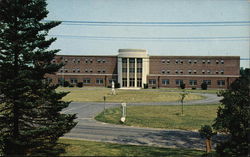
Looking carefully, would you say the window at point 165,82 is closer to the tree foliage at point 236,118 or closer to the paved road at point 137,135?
the paved road at point 137,135

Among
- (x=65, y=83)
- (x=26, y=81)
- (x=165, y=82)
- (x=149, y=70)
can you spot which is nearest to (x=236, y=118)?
(x=26, y=81)

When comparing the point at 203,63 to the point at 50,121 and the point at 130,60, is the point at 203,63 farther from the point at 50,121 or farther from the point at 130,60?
the point at 50,121

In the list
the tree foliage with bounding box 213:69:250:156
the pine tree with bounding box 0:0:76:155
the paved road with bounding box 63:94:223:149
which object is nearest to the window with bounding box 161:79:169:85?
the paved road with bounding box 63:94:223:149

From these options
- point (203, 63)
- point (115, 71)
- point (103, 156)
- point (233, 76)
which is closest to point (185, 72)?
point (203, 63)

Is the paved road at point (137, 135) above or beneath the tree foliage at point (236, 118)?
beneath

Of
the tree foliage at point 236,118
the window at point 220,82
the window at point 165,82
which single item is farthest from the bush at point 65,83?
the tree foliage at point 236,118

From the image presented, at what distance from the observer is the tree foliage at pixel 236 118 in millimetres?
9492

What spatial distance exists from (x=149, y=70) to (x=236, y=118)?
59.6 m

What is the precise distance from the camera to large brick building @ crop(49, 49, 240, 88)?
216 ft

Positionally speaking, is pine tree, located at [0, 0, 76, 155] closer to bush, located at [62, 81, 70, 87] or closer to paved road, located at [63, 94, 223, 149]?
paved road, located at [63, 94, 223, 149]

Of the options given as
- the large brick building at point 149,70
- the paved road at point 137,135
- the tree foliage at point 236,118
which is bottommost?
the paved road at point 137,135

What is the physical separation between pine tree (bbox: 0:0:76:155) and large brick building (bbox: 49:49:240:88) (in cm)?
5333

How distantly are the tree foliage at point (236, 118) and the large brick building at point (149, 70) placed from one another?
54867mm

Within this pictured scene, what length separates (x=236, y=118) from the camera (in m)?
9.98
